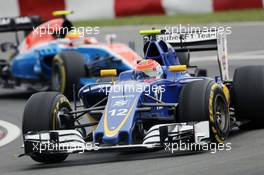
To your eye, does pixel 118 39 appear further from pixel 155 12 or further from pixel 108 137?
pixel 108 137

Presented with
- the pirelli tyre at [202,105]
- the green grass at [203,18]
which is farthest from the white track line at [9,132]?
the green grass at [203,18]

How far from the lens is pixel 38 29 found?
57.5 ft

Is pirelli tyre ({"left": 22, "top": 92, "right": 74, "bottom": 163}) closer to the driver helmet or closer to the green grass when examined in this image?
the driver helmet

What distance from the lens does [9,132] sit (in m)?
13.2

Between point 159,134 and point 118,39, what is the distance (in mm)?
10822

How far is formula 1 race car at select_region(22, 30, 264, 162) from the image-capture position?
32.5ft

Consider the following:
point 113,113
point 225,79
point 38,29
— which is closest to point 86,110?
point 113,113

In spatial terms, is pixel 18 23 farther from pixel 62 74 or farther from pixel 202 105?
pixel 202 105

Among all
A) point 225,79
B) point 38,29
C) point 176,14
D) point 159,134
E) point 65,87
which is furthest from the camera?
point 176,14

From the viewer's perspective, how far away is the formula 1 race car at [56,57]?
16.0 metres

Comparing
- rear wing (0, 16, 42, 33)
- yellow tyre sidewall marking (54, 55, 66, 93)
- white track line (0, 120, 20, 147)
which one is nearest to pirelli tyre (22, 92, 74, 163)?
white track line (0, 120, 20, 147)

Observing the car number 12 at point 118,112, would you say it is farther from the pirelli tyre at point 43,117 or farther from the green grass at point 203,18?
the green grass at point 203,18

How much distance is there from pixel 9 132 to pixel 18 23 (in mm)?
4939

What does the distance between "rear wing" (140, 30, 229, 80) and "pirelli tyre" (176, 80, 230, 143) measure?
1626 millimetres
